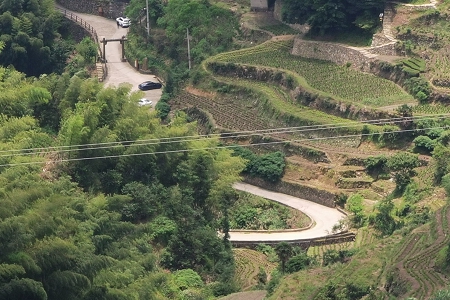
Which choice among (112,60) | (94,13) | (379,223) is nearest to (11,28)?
(112,60)

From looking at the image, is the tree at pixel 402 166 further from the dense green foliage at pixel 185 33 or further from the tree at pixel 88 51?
the tree at pixel 88 51

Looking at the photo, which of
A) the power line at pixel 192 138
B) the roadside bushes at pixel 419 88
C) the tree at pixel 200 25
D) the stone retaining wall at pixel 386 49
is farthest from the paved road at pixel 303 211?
the tree at pixel 200 25

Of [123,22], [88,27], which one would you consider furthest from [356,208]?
[88,27]

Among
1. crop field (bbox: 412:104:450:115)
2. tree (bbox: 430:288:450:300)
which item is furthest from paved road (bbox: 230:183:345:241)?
tree (bbox: 430:288:450:300)

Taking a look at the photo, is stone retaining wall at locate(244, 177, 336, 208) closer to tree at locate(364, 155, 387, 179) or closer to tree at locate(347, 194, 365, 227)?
tree at locate(347, 194, 365, 227)

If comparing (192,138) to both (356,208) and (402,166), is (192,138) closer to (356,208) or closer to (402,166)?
(356,208)
